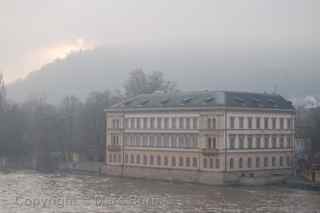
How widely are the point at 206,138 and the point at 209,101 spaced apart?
17.5ft

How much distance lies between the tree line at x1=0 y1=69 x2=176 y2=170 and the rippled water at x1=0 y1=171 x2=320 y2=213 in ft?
99.4

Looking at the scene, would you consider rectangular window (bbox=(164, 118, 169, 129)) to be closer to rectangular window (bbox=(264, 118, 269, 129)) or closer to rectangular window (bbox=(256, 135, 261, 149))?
rectangular window (bbox=(256, 135, 261, 149))

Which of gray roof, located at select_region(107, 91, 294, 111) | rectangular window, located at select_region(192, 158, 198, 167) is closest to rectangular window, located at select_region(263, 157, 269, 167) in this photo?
gray roof, located at select_region(107, 91, 294, 111)

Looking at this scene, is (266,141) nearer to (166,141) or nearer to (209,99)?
(209,99)

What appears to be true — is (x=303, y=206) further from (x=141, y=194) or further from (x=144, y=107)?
(x=144, y=107)

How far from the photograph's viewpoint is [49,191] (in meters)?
80.1

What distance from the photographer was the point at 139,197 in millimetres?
75000

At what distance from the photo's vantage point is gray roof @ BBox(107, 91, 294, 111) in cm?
9331

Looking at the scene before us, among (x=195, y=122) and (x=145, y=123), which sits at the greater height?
(x=195, y=122)

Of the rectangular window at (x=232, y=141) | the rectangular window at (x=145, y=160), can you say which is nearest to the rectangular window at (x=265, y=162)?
the rectangular window at (x=232, y=141)

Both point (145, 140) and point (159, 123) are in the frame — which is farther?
point (145, 140)

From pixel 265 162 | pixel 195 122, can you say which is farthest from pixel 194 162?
pixel 265 162

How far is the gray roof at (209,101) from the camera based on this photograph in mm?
93306

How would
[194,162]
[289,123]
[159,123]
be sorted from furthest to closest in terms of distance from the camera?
[289,123], [159,123], [194,162]
